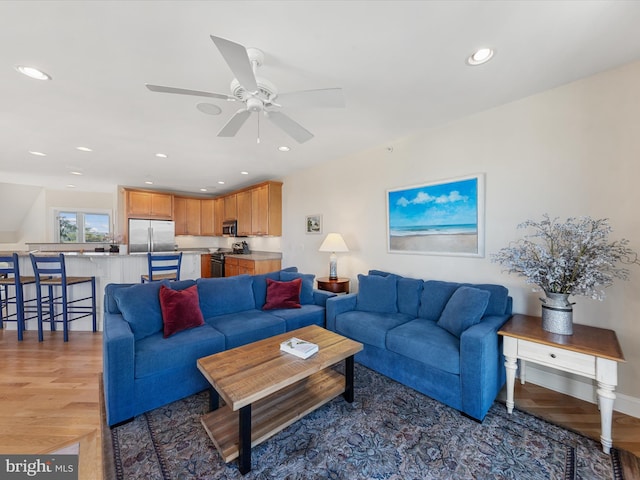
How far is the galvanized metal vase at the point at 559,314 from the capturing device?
6.27ft

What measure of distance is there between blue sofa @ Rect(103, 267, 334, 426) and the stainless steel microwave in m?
3.55

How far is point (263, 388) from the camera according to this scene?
1.49 m

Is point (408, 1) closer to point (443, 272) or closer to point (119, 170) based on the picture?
point (443, 272)

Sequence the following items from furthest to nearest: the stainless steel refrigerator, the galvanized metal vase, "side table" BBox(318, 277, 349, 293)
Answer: the stainless steel refrigerator < "side table" BBox(318, 277, 349, 293) < the galvanized metal vase

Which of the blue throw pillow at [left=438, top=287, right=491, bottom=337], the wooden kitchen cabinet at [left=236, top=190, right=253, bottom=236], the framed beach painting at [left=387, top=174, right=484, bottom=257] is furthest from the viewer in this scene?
the wooden kitchen cabinet at [left=236, top=190, right=253, bottom=236]

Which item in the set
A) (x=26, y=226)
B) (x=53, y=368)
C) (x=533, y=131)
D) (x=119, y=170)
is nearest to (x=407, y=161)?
(x=533, y=131)

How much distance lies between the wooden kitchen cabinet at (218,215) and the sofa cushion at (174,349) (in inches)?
209

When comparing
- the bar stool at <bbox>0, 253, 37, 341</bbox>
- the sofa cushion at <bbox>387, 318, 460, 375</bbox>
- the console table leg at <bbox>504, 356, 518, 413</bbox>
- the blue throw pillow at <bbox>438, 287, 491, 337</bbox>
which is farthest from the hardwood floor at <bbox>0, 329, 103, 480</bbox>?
the console table leg at <bbox>504, 356, 518, 413</bbox>

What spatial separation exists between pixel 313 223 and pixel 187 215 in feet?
13.8

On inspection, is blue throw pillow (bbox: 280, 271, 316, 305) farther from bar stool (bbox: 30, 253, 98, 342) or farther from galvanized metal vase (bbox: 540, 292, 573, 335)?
bar stool (bbox: 30, 253, 98, 342)

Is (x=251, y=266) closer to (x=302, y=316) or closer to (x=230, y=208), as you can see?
(x=230, y=208)

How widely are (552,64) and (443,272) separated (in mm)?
2032

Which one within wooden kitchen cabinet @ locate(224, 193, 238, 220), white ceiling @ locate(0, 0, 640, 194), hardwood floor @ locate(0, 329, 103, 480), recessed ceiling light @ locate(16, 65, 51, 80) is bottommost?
hardwood floor @ locate(0, 329, 103, 480)

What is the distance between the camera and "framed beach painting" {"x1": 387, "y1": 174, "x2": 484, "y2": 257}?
277 cm
